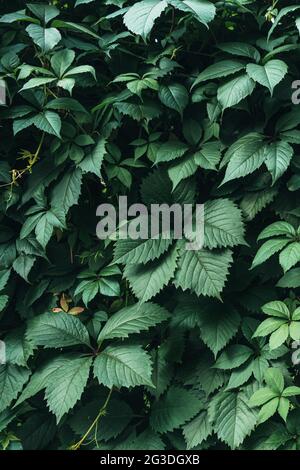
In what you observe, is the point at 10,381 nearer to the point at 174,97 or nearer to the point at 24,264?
the point at 24,264

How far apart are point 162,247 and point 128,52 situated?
0.62 m

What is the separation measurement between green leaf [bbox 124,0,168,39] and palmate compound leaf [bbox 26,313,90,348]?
0.87 meters

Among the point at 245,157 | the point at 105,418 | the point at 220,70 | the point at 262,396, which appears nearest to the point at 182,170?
the point at 245,157

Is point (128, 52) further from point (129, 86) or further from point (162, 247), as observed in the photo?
point (162, 247)

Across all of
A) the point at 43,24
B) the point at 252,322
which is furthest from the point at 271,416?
the point at 43,24

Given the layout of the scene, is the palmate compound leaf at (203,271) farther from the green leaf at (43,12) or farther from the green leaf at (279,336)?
the green leaf at (43,12)

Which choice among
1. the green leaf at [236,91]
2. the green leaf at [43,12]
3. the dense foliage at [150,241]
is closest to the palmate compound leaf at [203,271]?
the dense foliage at [150,241]

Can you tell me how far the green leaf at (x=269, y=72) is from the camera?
152 cm

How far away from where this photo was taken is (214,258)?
1609mm

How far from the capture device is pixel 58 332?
1.75 m

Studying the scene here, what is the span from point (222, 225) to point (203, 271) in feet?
0.47

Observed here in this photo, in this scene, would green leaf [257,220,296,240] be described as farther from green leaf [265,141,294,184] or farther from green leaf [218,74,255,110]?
green leaf [218,74,255,110]

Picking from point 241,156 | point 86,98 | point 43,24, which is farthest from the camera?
point 86,98

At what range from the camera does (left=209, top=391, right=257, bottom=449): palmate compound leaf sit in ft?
5.24
